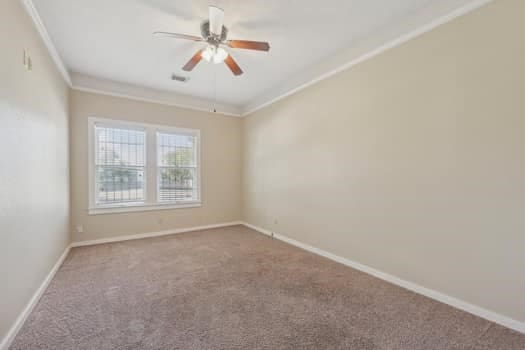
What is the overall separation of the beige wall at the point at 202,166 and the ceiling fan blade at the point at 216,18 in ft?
9.46

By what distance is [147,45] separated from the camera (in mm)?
3029

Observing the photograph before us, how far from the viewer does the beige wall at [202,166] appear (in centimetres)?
396

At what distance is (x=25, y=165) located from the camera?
2072mm

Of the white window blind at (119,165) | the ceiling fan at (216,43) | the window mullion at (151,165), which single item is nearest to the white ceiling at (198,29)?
the ceiling fan at (216,43)

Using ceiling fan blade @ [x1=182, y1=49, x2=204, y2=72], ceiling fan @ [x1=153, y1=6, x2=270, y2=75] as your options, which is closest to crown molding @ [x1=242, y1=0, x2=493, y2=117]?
ceiling fan @ [x1=153, y1=6, x2=270, y2=75]

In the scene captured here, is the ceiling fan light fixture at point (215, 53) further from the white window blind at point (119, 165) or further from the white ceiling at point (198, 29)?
the white window blind at point (119, 165)

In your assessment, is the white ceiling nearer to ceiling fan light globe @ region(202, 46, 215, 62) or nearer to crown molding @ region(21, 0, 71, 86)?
crown molding @ region(21, 0, 71, 86)

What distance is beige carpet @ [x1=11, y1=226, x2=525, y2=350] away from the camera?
1.74m

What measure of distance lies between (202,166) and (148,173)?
112 centimetres

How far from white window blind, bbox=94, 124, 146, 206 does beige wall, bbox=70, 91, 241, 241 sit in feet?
0.71

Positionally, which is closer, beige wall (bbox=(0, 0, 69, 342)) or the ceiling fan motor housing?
beige wall (bbox=(0, 0, 69, 342))

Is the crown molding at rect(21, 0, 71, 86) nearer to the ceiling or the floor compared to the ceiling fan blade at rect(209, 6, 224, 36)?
nearer to the ceiling

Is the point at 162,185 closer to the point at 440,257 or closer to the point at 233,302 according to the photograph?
the point at 233,302

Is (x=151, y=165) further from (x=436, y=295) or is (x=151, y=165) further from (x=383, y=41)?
(x=436, y=295)
